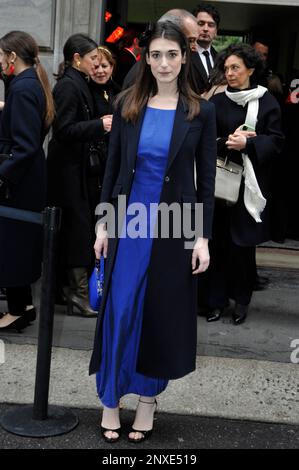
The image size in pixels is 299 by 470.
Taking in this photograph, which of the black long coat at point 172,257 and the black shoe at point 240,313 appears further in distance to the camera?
the black shoe at point 240,313

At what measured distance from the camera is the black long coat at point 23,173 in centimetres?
468

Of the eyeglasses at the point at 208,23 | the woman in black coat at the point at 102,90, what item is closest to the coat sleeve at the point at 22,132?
the woman in black coat at the point at 102,90

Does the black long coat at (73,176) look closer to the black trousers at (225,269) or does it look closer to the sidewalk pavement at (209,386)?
the sidewalk pavement at (209,386)

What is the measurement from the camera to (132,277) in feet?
11.8

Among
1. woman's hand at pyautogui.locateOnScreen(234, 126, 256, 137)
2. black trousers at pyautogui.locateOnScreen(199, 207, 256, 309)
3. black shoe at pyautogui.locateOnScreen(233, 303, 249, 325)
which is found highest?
woman's hand at pyautogui.locateOnScreen(234, 126, 256, 137)

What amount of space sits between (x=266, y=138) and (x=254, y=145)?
11 cm

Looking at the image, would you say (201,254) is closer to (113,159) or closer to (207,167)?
(207,167)

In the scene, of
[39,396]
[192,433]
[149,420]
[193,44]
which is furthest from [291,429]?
[193,44]

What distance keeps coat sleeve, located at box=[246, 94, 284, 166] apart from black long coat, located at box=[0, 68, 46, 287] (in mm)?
1391

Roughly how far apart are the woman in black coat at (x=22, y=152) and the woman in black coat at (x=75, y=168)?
18.0 inches

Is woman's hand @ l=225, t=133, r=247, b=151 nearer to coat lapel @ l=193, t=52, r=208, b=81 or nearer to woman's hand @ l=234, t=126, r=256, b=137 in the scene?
woman's hand @ l=234, t=126, r=256, b=137

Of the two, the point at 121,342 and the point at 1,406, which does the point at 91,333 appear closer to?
the point at 1,406

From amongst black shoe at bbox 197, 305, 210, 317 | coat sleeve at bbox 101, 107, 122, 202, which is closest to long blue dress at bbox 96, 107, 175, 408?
coat sleeve at bbox 101, 107, 122, 202

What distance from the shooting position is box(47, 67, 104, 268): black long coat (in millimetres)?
5367
